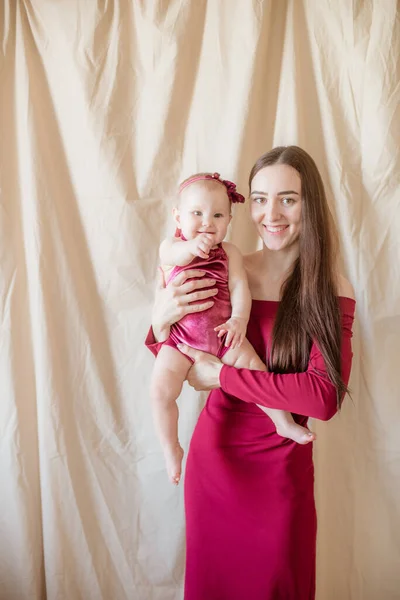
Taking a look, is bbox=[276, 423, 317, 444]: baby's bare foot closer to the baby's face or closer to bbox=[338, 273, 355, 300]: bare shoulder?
bbox=[338, 273, 355, 300]: bare shoulder

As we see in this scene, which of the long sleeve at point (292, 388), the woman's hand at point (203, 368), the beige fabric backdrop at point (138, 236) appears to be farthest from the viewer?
the beige fabric backdrop at point (138, 236)

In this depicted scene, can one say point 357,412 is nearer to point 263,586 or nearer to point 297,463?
point 297,463

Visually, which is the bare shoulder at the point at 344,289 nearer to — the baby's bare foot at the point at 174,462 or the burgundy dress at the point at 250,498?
the burgundy dress at the point at 250,498

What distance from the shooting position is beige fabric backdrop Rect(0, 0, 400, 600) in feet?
5.97

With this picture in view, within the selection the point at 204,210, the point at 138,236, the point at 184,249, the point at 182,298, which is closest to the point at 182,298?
the point at 182,298

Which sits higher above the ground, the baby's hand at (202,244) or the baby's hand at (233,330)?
the baby's hand at (202,244)

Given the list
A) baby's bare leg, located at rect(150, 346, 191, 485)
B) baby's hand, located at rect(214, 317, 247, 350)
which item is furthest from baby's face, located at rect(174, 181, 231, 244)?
baby's bare leg, located at rect(150, 346, 191, 485)

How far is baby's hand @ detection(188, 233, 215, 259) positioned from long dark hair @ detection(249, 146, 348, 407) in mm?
272

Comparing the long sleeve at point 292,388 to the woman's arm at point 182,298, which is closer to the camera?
the long sleeve at point 292,388

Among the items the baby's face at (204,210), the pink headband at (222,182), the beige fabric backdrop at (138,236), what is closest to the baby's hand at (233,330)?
the baby's face at (204,210)

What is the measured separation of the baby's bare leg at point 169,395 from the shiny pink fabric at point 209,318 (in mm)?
45

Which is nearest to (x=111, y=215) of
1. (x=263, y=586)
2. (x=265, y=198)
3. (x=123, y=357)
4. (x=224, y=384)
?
(x=123, y=357)

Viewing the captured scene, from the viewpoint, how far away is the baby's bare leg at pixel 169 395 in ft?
4.99

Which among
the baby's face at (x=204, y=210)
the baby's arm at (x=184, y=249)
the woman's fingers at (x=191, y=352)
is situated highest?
the baby's face at (x=204, y=210)
